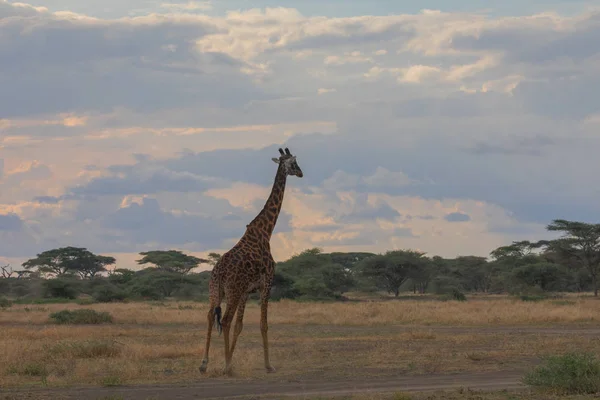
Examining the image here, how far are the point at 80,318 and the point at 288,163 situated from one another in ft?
61.1

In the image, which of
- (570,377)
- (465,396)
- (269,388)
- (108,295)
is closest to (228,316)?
(269,388)

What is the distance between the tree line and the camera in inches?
2554

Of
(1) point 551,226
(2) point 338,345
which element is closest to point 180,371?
(2) point 338,345

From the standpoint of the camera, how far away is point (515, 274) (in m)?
67.6

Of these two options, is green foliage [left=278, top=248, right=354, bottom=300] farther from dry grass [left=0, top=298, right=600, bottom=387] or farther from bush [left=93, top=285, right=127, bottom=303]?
dry grass [left=0, top=298, right=600, bottom=387]

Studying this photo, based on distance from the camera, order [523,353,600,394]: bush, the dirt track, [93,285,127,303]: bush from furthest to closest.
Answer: [93,285,127,303]: bush < the dirt track < [523,353,600,394]: bush

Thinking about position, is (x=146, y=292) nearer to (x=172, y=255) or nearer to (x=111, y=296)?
(x=111, y=296)

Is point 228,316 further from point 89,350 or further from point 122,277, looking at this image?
point 122,277

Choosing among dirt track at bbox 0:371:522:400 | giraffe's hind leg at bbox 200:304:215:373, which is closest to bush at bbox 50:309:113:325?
giraffe's hind leg at bbox 200:304:215:373

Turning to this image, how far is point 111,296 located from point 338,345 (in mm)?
40023

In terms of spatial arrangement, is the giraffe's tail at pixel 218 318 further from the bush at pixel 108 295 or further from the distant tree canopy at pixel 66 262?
the distant tree canopy at pixel 66 262

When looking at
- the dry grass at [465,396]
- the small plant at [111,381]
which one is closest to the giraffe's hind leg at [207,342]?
the small plant at [111,381]

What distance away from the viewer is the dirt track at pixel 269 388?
1395 centimetres

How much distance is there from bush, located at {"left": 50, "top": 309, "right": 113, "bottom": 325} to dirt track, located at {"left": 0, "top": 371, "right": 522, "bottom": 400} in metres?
19.8
